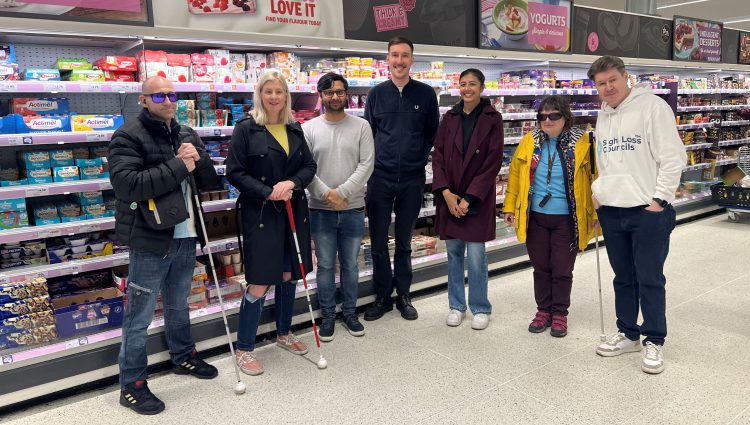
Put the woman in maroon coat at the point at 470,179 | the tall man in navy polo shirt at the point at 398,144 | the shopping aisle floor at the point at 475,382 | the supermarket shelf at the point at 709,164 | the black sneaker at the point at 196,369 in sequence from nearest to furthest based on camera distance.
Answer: the shopping aisle floor at the point at 475,382 < the black sneaker at the point at 196,369 < the woman in maroon coat at the point at 470,179 < the tall man in navy polo shirt at the point at 398,144 < the supermarket shelf at the point at 709,164

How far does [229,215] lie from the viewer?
4.26m

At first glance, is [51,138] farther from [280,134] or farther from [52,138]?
[280,134]

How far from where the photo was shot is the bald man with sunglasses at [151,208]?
2840 mm

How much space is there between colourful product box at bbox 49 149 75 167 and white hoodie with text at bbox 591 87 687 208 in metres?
3.25

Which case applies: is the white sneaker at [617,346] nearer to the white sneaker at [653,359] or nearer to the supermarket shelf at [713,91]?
the white sneaker at [653,359]

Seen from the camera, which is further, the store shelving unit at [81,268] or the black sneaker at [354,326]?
the black sneaker at [354,326]

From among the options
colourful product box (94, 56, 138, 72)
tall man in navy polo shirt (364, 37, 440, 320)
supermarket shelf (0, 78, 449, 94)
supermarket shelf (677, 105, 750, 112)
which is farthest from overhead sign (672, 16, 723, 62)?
colourful product box (94, 56, 138, 72)

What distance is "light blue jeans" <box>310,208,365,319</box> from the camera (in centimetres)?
394

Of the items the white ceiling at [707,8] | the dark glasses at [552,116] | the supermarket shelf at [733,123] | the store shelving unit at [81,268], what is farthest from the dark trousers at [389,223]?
the white ceiling at [707,8]

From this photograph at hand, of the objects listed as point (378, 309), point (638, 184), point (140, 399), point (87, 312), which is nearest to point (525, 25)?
point (638, 184)

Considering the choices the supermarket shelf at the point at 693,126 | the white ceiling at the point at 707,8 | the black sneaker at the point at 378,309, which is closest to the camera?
the black sneaker at the point at 378,309

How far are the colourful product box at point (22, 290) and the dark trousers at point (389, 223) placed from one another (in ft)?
7.17

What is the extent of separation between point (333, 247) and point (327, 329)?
0.59 meters

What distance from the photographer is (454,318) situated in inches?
166
